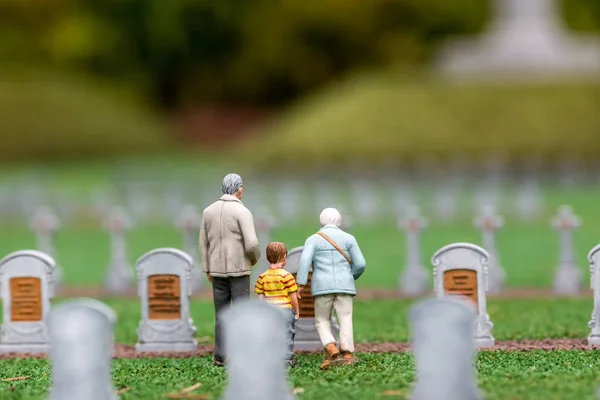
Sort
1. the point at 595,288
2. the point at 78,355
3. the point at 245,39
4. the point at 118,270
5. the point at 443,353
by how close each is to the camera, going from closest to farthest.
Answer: the point at 443,353
the point at 78,355
the point at 595,288
the point at 118,270
the point at 245,39

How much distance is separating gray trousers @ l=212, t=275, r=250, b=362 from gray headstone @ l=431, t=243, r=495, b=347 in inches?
81.6

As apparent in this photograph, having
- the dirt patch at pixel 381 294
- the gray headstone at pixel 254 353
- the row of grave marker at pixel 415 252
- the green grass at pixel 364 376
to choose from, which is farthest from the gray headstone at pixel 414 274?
the gray headstone at pixel 254 353

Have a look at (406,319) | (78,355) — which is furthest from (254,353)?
(406,319)

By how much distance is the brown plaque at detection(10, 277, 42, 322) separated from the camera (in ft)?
41.1

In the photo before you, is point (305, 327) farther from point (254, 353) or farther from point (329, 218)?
point (254, 353)

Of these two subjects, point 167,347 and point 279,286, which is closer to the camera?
point 279,286

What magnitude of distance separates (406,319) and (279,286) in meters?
4.35

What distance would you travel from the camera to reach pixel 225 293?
11.3 meters

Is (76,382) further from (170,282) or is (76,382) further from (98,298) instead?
(98,298)

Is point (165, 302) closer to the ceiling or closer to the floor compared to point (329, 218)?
closer to the floor

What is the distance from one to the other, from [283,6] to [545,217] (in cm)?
3767

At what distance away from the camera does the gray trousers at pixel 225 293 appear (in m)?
11.2

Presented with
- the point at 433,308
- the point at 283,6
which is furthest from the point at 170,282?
the point at 283,6

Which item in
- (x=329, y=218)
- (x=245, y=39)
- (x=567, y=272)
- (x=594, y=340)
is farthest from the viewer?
(x=245, y=39)
